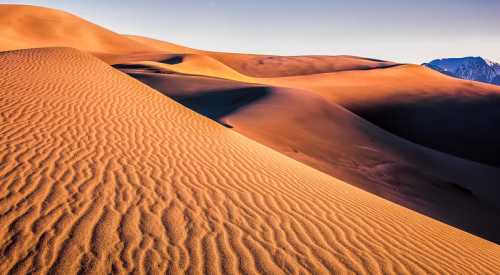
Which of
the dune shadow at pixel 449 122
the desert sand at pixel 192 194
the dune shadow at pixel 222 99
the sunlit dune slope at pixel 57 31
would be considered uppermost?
the sunlit dune slope at pixel 57 31

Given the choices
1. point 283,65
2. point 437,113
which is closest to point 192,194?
point 437,113

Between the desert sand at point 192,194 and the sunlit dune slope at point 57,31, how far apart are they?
49.3 m

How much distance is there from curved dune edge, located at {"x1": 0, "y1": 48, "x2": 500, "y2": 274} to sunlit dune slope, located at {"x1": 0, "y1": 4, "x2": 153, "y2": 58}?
52.4 metres

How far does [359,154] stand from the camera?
1375cm

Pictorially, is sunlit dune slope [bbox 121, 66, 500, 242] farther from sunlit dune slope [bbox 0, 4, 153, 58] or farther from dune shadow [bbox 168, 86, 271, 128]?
sunlit dune slope [bbox 0, 4, 153, 58]

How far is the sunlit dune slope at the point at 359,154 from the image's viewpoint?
10750 mm

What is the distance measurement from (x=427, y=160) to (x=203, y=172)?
39.9 ft

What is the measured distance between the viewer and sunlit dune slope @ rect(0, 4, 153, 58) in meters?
58.0

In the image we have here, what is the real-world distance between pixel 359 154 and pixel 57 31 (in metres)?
65.7

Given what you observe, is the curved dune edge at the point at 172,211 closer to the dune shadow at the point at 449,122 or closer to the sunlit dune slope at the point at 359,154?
the sunlit dune slope at the point at 359,154

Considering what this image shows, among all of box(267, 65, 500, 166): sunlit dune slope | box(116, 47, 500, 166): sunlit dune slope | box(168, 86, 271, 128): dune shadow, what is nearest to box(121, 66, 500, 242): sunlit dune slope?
box(168, 86, 271, 128): dune shadow

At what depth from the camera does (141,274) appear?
315cm

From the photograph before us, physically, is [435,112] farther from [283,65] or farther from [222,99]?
[283,65]

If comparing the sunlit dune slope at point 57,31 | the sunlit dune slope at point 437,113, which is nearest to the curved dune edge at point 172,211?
the sunlit dune slope at point 437,113
